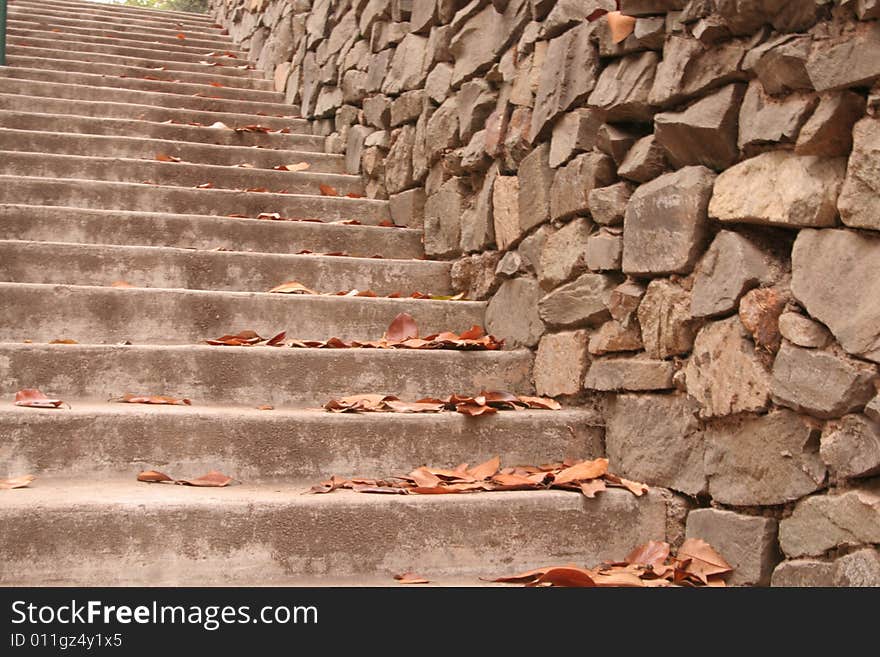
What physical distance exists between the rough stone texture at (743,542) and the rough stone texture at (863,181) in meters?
0.68

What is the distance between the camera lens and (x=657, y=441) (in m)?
2.39

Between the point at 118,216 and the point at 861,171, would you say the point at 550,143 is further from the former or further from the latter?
the point at 118,216

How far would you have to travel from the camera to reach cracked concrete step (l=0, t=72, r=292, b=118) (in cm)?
533

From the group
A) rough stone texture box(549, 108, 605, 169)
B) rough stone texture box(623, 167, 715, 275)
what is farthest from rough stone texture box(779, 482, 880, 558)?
rough stone texture box(549, 108, 605, 169)

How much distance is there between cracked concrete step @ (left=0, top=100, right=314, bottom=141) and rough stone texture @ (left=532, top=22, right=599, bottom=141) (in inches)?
102

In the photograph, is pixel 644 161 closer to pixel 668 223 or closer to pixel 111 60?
pixel 668 223

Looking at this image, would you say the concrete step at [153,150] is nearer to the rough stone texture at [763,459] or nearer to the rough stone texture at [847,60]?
the rough stone texture at [763,459]

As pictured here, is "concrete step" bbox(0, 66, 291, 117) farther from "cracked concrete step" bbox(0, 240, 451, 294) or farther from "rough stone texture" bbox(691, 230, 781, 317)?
"rough stone texture" bbox(691, 230, 781, 317)

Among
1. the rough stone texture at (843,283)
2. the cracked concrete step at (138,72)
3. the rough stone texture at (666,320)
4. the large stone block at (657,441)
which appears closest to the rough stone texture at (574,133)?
the rough stone texture at (666,320)

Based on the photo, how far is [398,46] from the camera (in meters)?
4.39

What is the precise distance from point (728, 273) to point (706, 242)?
15cm

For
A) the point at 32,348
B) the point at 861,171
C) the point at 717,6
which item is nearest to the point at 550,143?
the point at 717,6

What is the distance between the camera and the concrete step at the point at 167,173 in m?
4.18
